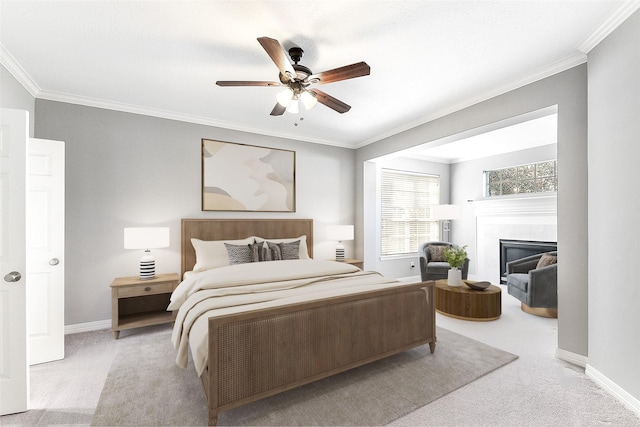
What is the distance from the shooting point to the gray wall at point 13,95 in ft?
8.55

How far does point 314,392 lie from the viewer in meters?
2.19

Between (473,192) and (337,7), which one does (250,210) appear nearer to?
(337,7)

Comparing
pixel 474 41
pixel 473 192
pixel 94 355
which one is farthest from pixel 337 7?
pixel 473 192

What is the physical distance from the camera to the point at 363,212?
5312 mm

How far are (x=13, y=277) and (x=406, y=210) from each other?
577 centimetres

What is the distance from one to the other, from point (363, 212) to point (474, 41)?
3.31 meters

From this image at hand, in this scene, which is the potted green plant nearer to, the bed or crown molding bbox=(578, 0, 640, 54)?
the bed

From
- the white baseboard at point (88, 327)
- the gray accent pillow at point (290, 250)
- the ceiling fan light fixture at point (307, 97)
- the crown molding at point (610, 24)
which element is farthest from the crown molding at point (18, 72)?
the crown molding at point (610, 24)

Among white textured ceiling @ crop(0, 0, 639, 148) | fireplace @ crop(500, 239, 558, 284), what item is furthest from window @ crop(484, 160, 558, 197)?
white textured ceiling @ crop(0, 0, 639, 148)

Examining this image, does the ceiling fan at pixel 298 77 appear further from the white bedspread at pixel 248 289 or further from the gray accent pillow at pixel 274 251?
the gray accent pillow at pixel 274 251

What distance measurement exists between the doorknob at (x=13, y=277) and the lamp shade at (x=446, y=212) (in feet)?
17.1

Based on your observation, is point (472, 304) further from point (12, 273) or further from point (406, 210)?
point (12, 273)

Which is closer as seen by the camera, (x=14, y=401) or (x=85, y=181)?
(x=14, y=401)

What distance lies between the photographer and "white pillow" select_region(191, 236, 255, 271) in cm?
365
